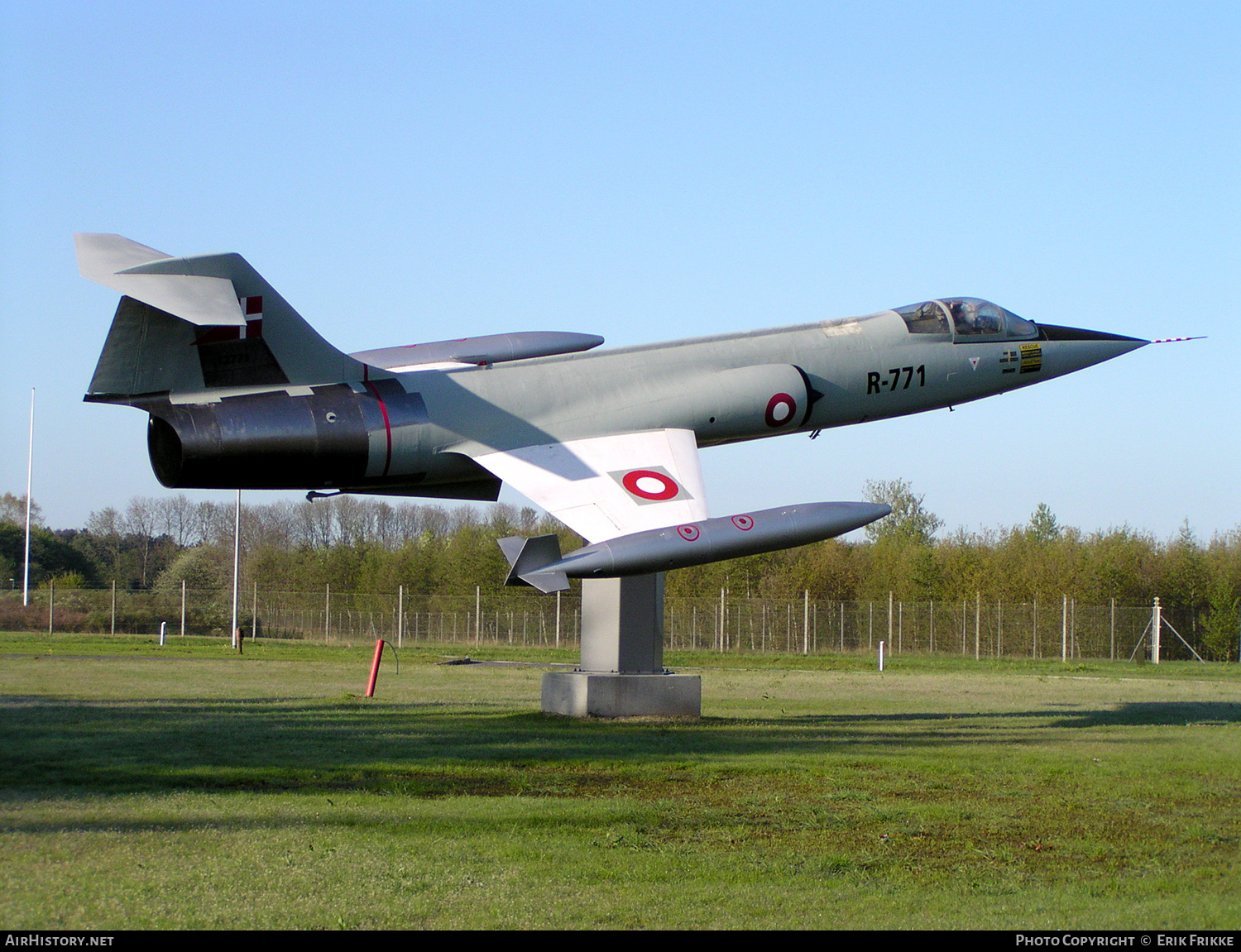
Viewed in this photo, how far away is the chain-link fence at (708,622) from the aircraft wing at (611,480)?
75.3 ft

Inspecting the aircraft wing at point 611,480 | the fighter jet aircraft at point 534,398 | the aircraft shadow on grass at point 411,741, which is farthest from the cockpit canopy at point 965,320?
the aircraft shadow on grass at point 411,741

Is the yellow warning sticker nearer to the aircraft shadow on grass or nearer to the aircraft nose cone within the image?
the aircraft nose cone

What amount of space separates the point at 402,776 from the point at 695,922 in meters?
4.77

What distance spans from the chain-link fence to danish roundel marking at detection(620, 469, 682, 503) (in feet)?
76.7

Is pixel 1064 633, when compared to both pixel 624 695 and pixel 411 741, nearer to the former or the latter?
pixel 624 695

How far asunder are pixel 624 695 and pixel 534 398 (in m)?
4.09

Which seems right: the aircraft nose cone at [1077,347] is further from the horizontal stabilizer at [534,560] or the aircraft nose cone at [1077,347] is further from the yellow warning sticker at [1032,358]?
the horizontal stabilizer at [534,560]

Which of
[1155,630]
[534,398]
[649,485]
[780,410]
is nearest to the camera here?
[649,485]

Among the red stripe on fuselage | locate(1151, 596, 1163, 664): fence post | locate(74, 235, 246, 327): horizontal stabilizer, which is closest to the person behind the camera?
locate(74, 235, 246, 327): horizontal stabilizer

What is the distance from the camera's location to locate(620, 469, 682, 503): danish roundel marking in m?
12.3

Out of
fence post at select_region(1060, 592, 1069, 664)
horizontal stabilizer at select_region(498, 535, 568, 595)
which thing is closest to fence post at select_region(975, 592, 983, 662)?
fence post at select_region(1060, 592, 1069, 664)

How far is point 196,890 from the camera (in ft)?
18.5

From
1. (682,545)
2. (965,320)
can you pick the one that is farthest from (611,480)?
(965,320)

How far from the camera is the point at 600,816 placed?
8.16 m
